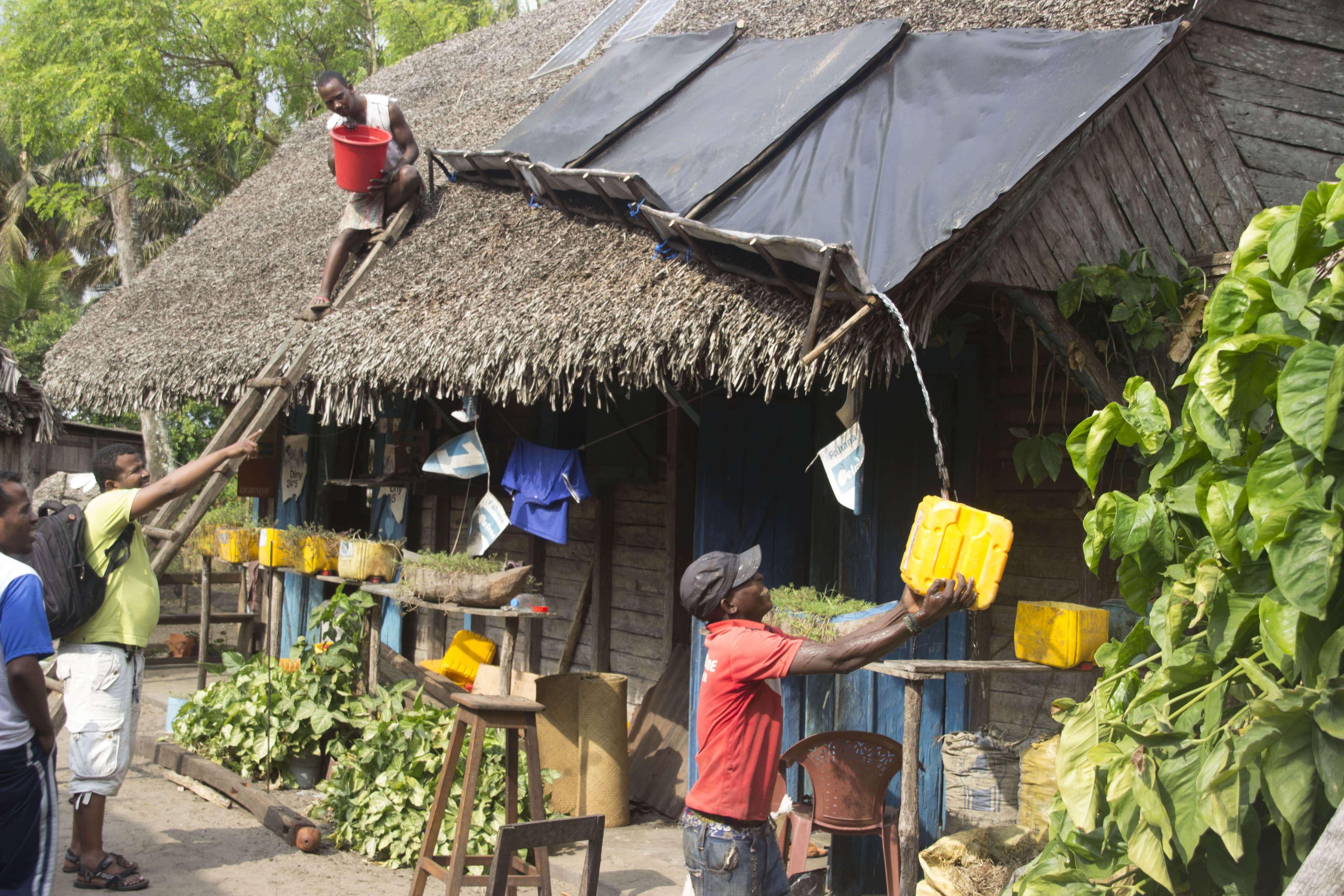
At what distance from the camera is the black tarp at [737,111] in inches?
191

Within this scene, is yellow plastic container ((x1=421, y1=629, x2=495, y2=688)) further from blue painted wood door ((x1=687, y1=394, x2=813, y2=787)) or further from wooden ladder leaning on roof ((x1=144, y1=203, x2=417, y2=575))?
blue painted wood door ((x1=687, y1=394, x2=813, y2=787))

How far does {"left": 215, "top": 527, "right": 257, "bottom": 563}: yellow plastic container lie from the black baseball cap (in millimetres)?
5945

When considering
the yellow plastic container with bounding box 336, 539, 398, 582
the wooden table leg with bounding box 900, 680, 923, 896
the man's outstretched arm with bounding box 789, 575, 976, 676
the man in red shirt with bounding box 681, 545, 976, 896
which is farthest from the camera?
the yellow plastic container with bounding box 336, 539, 398, 582

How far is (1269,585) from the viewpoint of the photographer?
2195mm

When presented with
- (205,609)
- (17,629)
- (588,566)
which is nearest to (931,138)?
(17,629)

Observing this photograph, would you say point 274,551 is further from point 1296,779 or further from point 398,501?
point 1296,779

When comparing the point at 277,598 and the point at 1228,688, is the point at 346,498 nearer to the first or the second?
the point at 277,598

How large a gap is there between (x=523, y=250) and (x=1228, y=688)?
4430mm

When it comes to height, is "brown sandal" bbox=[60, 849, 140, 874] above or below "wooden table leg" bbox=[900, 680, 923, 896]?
below

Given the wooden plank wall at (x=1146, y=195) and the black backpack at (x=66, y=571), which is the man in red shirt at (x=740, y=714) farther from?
the black backpack at (x=66, y=571)

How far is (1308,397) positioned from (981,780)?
8.33 ft

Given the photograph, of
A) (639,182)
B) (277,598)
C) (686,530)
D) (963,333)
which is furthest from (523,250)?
(277,598)

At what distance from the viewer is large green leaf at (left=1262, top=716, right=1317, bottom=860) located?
2.00 m

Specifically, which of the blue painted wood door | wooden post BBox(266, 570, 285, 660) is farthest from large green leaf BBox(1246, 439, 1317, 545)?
wooden post BBox(266, 570, 285, 660)
